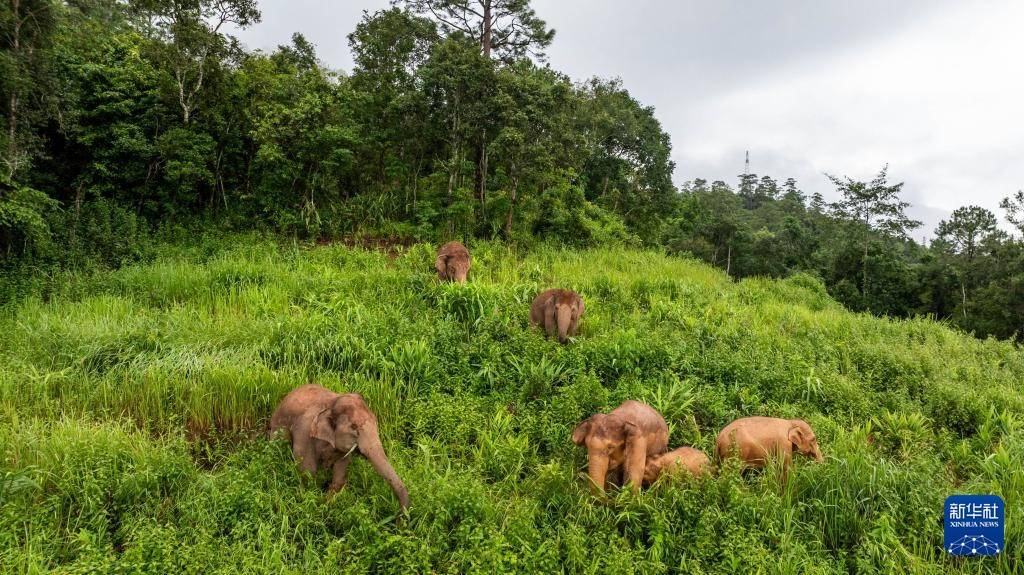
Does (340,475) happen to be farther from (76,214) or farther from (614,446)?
(76,214)

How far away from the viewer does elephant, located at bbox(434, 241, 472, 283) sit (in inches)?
359

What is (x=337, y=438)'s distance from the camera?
141 inches

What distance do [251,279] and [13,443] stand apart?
5.30 metres

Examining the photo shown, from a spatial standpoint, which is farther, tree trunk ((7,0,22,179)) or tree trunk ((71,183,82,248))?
tree trunk ((71,183,82,248))

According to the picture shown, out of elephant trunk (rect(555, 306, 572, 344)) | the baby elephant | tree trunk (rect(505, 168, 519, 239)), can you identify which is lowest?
the baby elephant

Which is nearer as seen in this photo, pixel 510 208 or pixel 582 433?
pixel 582 433

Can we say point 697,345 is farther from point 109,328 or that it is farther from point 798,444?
point 109,328

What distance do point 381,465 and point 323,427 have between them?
578 mm

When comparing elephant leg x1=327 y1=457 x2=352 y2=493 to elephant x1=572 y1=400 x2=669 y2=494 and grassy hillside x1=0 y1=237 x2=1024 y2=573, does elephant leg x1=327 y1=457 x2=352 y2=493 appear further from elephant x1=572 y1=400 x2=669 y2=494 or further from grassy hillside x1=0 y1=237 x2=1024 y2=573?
elephant x1=572 y1=400 x2=669 y2=494

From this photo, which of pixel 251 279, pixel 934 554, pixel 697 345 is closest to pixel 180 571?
pixel 934 554

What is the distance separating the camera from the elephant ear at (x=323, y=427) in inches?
142

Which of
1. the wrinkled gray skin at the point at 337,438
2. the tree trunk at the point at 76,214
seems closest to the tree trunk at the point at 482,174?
the tree trunk at the point at 76,214

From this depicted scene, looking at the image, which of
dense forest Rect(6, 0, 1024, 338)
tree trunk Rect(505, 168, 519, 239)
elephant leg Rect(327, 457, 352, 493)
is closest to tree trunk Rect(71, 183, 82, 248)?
dense forest Rect(6, 0, 1024, 338)

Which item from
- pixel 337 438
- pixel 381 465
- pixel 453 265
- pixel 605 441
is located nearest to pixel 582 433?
pixel 605 441
